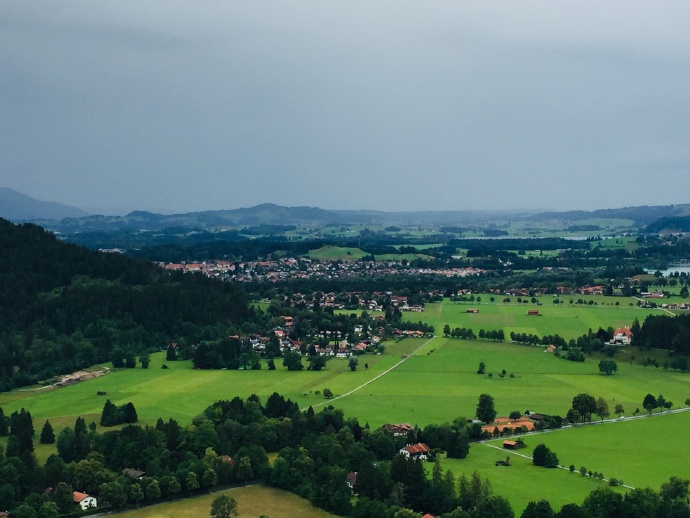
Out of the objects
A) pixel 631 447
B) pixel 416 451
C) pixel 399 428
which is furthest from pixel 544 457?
pixel 399 428

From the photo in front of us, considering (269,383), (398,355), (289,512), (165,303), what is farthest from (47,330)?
(289,512)

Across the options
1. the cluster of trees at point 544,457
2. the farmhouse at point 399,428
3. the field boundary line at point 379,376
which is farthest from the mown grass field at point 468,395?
the farmhouse at point 399,428

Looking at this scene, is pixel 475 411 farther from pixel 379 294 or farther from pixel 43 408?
pixel 379 294

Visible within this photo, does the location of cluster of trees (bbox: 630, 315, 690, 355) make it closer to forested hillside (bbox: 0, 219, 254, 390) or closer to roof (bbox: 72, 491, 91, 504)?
forested hillside (bbox: 0, 219, 254, 390)

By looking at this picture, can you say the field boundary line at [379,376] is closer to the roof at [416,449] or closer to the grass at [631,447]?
the roof at [416,449]

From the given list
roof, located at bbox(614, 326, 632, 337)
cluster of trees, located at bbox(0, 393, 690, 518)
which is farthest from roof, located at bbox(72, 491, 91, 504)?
roof, located at bbox(614, 326, 632, 337)

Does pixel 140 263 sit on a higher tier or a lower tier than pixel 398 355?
higher

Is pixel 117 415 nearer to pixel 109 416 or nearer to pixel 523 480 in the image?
pixel 109 416
